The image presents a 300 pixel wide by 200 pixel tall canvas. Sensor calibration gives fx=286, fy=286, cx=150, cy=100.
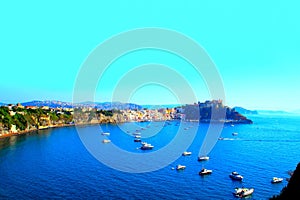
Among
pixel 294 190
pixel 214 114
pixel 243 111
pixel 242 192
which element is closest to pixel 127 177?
pixel 242 192

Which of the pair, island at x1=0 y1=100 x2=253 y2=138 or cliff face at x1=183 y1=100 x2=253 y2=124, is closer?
island at x1=0 y1=100 x2=253 y2=138

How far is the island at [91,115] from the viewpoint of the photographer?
47.7 meters

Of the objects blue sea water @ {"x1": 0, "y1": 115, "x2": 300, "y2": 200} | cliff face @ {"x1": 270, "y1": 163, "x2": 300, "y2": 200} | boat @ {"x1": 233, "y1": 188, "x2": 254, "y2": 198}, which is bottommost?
boat @ {"x1": 233, "y1": 188, "x2": 254, "y2": 198}

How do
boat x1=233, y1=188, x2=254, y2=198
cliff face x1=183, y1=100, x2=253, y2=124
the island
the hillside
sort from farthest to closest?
the hillside
cliff face x1=183, y1=100, x2=253, y2=124
the island
boat x1=233, y1=188, x2=254, y2=198

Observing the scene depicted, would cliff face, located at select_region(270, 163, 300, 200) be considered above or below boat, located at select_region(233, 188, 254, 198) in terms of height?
above

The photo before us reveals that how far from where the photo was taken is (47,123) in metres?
59.0

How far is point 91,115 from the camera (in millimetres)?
72750

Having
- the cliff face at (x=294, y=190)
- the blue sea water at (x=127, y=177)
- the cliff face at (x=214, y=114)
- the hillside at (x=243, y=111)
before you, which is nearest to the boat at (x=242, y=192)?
the blue sea water at (x=127, y=177)

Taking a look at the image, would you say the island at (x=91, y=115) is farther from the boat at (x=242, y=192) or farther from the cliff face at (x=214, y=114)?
the boat at (x=242, y=192)

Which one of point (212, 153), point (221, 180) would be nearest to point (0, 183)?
point (221, 180)

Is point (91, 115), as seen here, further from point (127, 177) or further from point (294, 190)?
point (294, 190)

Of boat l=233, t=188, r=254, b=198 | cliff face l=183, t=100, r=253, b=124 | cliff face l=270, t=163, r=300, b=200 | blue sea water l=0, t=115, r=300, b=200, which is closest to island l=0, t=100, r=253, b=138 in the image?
cliff face l=183, t=100, r=253, b=124

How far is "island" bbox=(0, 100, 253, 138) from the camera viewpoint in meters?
47.7

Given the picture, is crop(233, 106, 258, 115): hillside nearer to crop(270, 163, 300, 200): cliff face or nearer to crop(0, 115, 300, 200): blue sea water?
crop(0, 115, 300, 200): blue sea water
